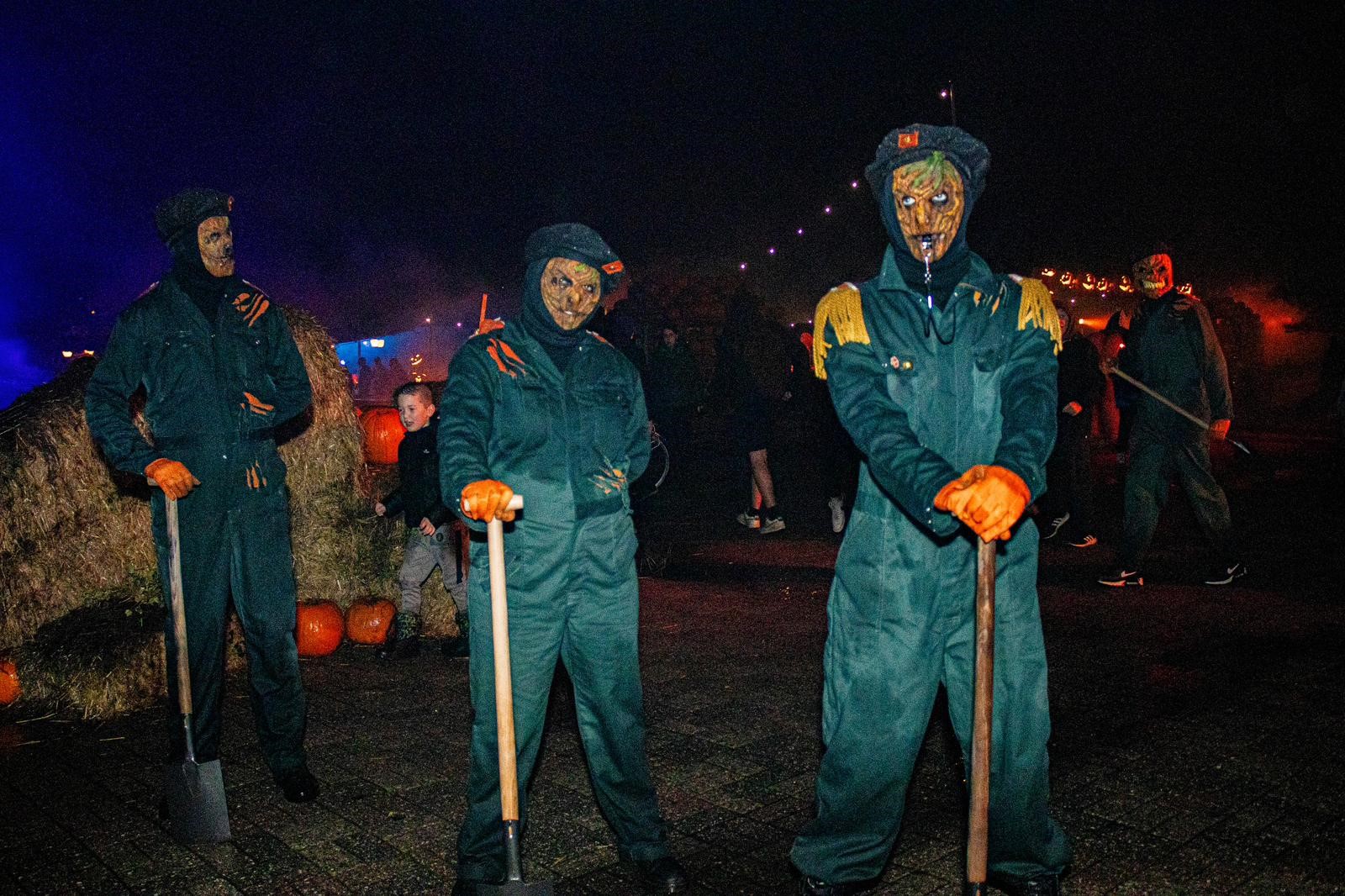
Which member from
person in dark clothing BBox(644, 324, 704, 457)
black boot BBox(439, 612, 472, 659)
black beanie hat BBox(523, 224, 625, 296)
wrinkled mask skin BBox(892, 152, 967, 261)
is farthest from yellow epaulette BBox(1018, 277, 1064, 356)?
person in dark clothing BBox(644, 324, 704, 457)

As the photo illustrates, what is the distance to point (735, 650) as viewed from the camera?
6711 mm

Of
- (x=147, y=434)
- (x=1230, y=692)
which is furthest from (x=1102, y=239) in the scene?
(x=147, y=434)

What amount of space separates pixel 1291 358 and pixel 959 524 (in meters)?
20.7

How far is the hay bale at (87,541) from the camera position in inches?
230

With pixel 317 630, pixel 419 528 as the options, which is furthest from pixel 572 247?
pixel 317 630

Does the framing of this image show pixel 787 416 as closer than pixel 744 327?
No

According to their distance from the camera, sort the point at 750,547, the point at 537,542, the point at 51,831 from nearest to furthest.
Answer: the point at 537,542
the point at 51,831
the point at 750,547

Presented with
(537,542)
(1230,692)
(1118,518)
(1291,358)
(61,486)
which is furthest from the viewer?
(1291,358)

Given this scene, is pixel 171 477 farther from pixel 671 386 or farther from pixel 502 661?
pixel 671 386

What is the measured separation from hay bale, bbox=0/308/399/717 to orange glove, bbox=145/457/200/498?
5.50 ft

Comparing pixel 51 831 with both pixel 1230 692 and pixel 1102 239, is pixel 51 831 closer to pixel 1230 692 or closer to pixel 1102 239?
pixel 1230 692

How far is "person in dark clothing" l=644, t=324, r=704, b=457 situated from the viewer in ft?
34.2

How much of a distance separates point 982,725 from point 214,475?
3.25 metres

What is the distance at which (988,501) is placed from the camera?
2.73 meters
